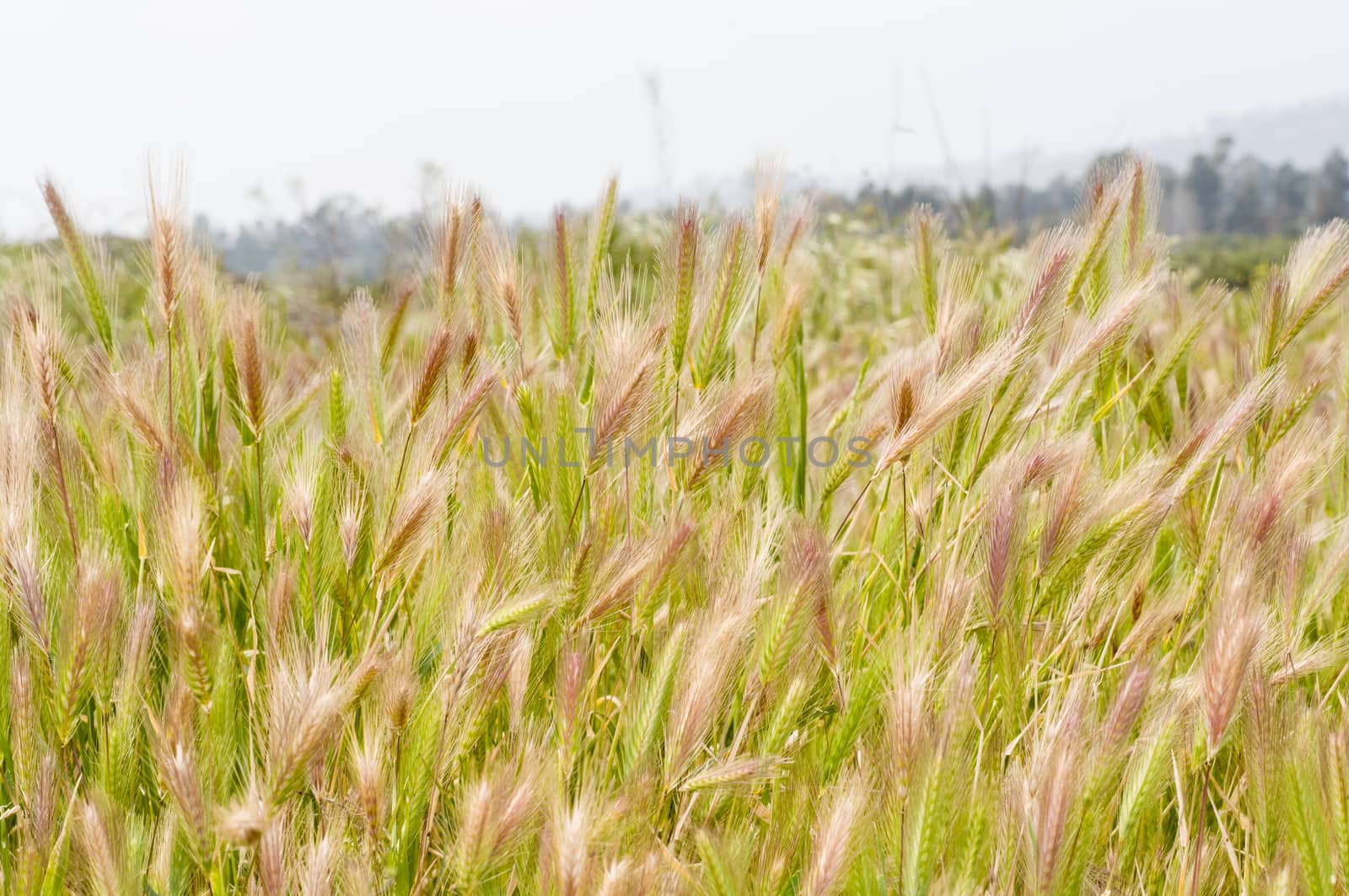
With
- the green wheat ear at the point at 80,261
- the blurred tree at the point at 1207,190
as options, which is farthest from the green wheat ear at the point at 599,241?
the blurred tree at the point at 1207,190

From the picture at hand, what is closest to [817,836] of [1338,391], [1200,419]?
[1200,419]

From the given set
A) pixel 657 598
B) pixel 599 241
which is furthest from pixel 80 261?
pixel 657 598

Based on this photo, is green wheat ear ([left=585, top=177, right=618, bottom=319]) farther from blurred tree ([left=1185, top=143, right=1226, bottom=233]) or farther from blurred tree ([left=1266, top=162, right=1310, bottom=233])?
blurred tree ([left=1266, top=162, right=1310, bottom=233])

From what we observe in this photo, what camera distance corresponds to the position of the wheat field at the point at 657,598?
2.90 ft

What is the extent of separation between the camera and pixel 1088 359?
4.22ft

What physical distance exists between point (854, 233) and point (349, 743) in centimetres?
691

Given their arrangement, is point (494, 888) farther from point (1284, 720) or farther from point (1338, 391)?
point (1338, 391)

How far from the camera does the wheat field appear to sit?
2.90ft

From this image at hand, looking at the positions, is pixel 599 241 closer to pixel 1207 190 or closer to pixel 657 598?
pixel 657 598

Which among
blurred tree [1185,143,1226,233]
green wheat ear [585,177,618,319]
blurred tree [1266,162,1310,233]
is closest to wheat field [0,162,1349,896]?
green wheat ear [585,177,618,319]

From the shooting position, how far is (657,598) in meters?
1.11

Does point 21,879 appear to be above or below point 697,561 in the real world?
below

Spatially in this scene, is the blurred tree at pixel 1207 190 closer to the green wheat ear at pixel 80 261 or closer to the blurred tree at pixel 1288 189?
the blurred tree at pixel 1288 189

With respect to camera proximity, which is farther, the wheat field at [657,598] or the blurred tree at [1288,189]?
the blurred tree at [1288,189]
